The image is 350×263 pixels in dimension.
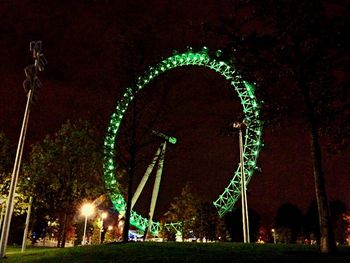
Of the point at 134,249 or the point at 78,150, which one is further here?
the point at 78,150

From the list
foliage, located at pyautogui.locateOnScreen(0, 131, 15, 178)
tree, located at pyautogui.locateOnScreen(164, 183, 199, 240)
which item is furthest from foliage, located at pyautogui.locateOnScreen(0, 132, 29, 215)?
tree, located at pyautogui.locateOnScreen(164, 183, 199, 240)

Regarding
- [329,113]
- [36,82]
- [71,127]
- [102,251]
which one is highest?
[71,127]

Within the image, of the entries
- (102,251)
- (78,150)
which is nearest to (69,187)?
(78,150)

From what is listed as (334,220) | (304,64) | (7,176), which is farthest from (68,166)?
(334,220)

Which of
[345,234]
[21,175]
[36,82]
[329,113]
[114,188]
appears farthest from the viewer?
[345,234]

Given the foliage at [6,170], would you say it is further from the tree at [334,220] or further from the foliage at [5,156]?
the tree at [334,220]

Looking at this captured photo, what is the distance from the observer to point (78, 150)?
3575cm

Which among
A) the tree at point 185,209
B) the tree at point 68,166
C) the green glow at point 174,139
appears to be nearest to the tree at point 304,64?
the green glow at point 174,139

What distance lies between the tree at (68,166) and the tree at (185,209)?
Result: 23.1 metres

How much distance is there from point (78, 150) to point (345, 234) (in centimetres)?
7471

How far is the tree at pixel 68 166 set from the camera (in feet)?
117

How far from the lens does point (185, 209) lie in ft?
190

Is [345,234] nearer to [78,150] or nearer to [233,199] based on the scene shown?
[233,199]

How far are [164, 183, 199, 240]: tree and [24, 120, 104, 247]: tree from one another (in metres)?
23.1
